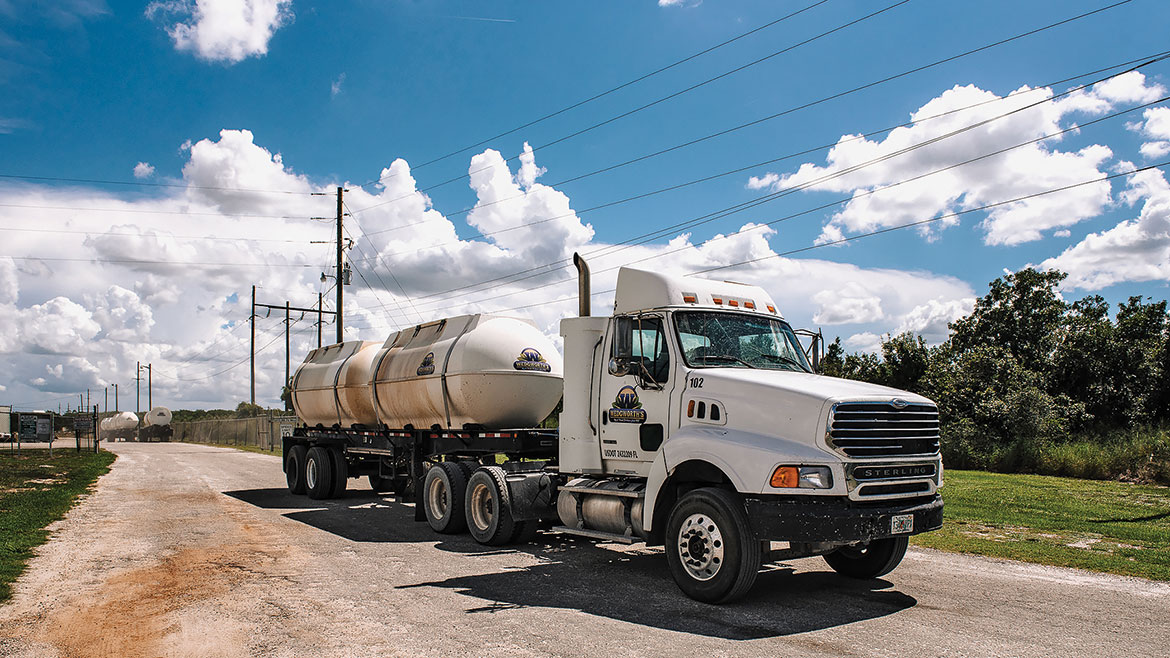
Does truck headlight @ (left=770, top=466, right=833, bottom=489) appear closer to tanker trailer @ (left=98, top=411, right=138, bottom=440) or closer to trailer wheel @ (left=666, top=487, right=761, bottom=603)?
trailer wheel @ (left=666, top=487, right=761, bottom=603)

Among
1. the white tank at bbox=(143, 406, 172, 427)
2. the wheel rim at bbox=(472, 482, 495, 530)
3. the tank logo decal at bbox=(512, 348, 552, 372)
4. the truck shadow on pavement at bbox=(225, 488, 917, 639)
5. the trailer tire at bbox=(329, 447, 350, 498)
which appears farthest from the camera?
the white tank at bbox=(143, 406, 172, 427)

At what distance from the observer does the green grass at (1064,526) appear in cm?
1033

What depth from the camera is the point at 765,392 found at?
7.79 m

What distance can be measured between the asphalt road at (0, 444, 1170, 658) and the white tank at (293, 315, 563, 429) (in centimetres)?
209

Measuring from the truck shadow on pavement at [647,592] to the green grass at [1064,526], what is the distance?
9.91ft

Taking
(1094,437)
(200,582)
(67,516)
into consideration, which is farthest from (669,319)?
(1094,437)

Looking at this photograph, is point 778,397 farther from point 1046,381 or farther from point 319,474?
point 1046,381

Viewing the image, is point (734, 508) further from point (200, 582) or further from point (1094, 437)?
point (1094, 437)

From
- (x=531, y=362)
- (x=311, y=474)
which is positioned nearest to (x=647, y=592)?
(x=531, y=362)

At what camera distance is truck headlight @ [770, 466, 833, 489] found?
24.1ft

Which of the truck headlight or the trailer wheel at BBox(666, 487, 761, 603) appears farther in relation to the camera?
the trailer wheel at BBox(666, 487, 761, 603)

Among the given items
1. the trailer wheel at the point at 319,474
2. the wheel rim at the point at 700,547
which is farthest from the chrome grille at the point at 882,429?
the trailer wheel at the point at 319,474

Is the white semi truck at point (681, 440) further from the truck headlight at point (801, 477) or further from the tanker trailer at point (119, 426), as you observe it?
the tanker trailer at point (119, 426)

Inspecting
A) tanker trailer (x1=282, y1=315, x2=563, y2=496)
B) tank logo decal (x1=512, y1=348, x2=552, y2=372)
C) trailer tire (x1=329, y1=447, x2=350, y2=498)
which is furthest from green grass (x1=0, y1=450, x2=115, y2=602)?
tank logo decal (x1=512, y1=348, x2=552, y2=372)
